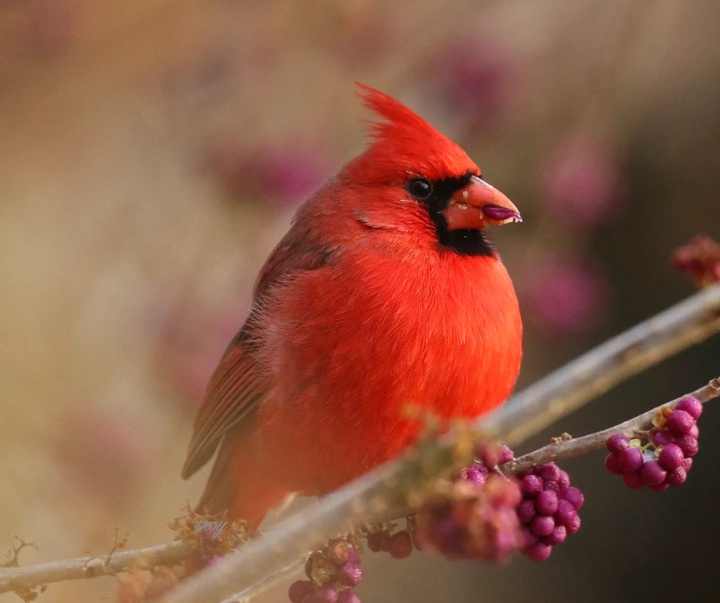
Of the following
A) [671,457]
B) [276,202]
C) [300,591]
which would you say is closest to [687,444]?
[671,457]

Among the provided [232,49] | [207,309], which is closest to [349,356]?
[207,309]

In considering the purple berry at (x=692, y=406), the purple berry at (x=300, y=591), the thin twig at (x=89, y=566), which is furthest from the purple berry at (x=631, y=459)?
the thin twig at (x=89, y=566)

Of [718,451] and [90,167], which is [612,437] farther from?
[90,167]

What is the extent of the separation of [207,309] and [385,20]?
1247 mm

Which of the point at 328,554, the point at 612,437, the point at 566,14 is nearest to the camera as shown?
the point at 612,437

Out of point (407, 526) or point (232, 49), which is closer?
point (407, 526)

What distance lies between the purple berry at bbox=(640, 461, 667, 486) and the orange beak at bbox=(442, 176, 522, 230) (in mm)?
907

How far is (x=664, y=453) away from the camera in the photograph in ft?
4.82

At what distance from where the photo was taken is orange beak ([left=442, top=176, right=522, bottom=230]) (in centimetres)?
226

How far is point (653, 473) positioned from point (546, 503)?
18 centimetres

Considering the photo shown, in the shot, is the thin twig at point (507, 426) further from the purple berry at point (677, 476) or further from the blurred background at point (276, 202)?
the blurred background at point (276, 202)

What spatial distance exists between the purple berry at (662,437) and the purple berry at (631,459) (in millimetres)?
43

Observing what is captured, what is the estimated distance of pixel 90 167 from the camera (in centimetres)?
440

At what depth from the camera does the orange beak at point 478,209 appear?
2262 millimetres
